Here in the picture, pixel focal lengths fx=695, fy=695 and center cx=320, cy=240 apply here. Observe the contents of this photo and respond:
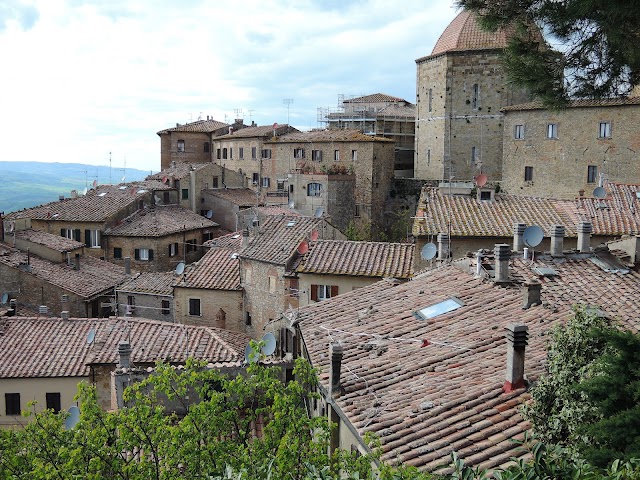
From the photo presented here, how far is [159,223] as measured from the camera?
42312 millimetres

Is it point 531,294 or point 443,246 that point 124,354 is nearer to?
point 531,294

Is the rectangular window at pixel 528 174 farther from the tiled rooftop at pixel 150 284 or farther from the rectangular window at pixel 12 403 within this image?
the rectangular window at pixel 12 403

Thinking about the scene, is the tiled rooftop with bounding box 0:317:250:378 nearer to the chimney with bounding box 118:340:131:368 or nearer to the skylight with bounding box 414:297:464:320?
the chimney with bounding box 118:340:131:368

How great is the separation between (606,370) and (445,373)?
3.42 m

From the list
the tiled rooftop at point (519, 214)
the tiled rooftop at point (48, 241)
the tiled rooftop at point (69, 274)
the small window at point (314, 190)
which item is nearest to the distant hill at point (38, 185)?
the tiled rooftop at point (48, 241)

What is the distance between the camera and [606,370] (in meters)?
7.33

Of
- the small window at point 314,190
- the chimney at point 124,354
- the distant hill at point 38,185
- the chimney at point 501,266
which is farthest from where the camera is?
the distant hill at point 38,185

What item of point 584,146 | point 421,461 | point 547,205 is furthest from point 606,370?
point 584,146

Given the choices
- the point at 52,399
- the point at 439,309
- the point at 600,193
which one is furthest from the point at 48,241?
the point at 439,309

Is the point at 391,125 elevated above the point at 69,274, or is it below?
above

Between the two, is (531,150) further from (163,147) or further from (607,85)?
(163,147)

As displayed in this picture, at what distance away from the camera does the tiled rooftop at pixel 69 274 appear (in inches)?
1228

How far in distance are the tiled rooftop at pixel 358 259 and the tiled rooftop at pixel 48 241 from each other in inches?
639

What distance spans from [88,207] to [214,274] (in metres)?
17.8
